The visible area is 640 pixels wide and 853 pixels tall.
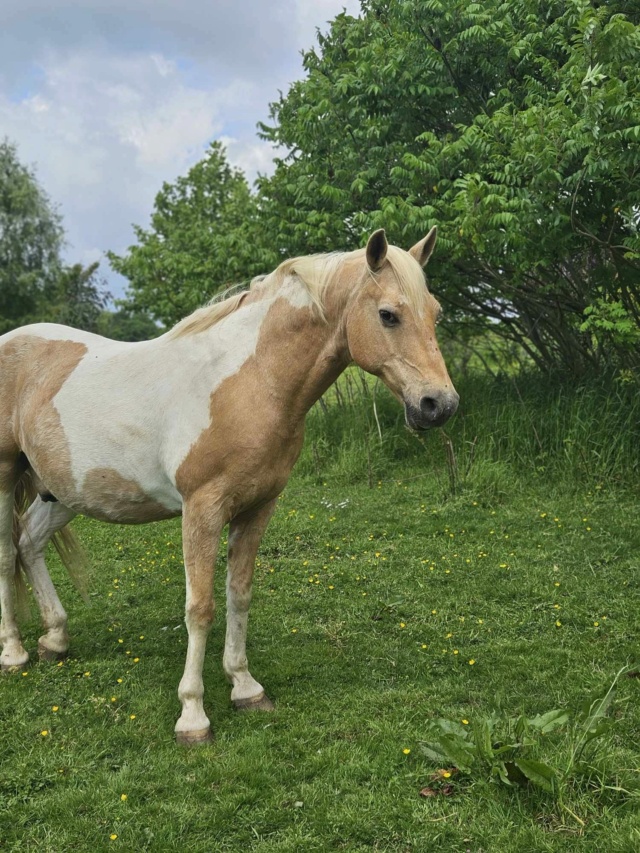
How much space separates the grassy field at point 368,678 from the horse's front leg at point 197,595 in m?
0.14

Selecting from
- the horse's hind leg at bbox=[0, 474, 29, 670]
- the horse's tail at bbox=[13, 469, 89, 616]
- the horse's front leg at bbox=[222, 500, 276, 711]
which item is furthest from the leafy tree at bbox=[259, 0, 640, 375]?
the horse's hind leg at bbox=[0, 474, 29, 670]

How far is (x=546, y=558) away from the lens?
5695 mm

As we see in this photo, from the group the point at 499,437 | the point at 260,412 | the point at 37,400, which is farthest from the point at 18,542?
the point at 499,437

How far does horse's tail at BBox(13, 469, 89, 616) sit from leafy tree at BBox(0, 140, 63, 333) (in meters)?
33.3

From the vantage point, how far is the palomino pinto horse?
288 centimetres

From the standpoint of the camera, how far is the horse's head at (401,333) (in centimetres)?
275

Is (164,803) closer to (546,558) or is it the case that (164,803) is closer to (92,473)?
(92,473)

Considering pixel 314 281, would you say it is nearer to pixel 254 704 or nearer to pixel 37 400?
pixel 37 400

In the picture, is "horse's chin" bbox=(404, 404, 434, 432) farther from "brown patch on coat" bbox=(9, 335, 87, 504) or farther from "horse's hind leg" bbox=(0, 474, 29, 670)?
"horse's hind leg" bbox=(0, 474, 29, 670)

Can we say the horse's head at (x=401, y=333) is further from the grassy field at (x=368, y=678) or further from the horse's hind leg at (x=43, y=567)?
the horse's hind leg at (x=43, y=567)

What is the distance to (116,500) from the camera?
3516 millimetres

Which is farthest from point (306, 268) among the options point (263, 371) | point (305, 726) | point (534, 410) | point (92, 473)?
point (534, 410)

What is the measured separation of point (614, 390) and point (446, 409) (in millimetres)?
6103

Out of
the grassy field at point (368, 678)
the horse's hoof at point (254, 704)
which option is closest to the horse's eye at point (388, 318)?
the grassy field at point (368, 678)
